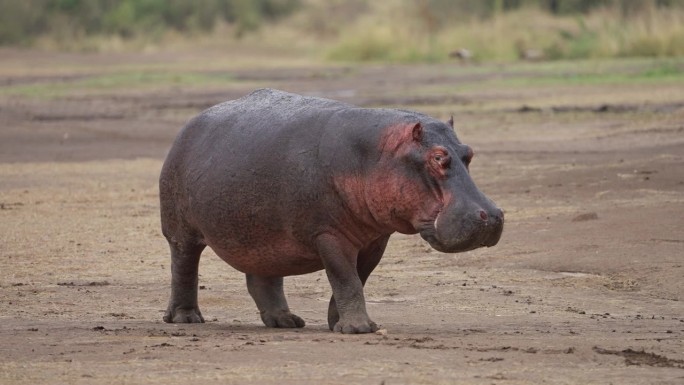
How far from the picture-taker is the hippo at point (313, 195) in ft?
24.3

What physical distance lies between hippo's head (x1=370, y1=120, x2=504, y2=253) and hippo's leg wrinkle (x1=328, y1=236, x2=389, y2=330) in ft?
1.48

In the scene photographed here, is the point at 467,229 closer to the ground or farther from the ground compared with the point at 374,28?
farther from the ground

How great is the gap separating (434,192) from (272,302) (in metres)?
1.45

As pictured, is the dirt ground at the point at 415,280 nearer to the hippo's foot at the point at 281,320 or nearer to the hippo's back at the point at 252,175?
the hippo's foot at the point at 281,320

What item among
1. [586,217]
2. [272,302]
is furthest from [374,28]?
[272,302]

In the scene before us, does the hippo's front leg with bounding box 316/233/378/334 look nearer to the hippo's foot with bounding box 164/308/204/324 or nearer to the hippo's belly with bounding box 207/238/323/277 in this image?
the hippo's belly with bounding box 207/238/323/277

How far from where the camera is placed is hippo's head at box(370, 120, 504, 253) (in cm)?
726

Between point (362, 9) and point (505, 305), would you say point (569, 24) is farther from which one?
point (505, 305)

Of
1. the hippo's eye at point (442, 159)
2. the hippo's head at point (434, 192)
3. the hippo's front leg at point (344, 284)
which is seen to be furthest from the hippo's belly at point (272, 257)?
the hippo's eye at point (442, 159)

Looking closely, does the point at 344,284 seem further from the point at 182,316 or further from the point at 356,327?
the point at 182,316

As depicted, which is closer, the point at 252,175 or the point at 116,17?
the point at 252,175

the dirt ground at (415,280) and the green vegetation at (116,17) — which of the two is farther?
the green vegetation at (116,17)

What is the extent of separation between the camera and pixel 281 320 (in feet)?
27.4

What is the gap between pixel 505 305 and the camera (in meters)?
9.24
